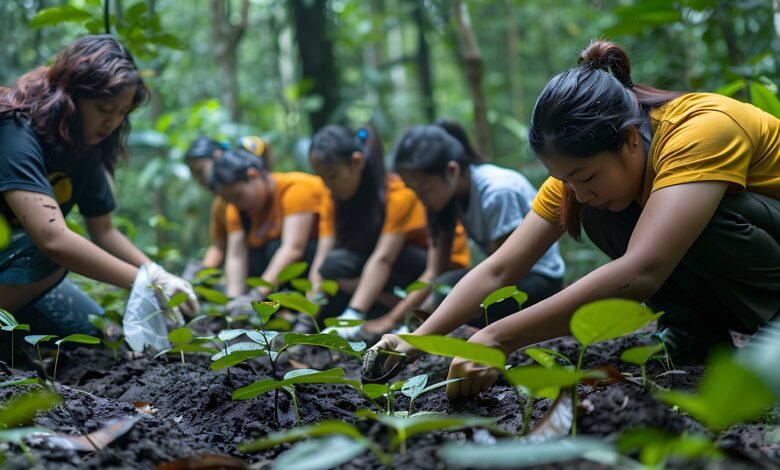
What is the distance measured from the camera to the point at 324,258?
3.58m

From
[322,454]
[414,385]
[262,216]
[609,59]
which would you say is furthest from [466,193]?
[322,454]

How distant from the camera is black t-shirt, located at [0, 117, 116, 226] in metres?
2.03

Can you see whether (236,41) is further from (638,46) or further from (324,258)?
(638,46)

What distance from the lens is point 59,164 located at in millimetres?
2273

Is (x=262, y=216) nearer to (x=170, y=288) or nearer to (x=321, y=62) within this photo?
(x=170, y=288)

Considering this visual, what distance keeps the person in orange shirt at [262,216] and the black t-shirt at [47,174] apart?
1064 millimetres

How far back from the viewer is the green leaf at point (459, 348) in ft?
3.37

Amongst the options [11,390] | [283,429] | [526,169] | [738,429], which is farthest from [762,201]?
[526,169]

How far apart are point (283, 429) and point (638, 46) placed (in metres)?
3.69

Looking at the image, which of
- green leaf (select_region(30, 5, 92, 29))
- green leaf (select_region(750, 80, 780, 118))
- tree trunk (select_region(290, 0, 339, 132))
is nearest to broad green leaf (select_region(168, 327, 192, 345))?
green leaf (select_region(30, 5, 92, 29))

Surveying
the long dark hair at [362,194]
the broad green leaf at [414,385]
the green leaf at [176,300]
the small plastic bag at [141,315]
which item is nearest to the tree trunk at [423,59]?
the long dark hair at [362,194]

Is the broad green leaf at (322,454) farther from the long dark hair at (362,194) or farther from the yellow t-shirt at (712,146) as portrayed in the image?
the long dark hair at (362,194)

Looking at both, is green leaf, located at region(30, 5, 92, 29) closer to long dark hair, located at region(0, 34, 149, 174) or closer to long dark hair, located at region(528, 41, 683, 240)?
long dark hair, located at region(0, 34, 149, 174)

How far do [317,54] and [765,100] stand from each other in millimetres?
3634
